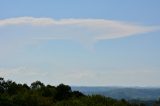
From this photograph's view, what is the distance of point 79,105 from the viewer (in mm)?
69562

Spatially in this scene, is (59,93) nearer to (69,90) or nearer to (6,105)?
(69,90)

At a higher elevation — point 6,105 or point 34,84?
point 34,84

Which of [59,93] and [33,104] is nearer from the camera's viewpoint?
[33,104]

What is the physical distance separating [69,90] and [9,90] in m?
12.5

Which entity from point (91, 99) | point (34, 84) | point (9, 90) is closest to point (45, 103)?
point (91, 99)

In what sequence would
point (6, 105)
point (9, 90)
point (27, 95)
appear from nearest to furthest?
point (6, 105)
point (27, 95)
point (9, 90)

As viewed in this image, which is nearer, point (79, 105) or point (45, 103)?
point (79, 105)

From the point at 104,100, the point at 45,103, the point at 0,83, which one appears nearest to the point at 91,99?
the point at 104,100

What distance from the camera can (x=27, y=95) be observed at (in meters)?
74.4

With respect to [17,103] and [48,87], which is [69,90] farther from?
[17,103]

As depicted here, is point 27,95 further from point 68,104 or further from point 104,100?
point 104,100

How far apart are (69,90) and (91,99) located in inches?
928

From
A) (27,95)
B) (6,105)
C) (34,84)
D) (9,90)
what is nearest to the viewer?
(6,105)

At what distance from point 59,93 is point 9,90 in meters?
9.72
